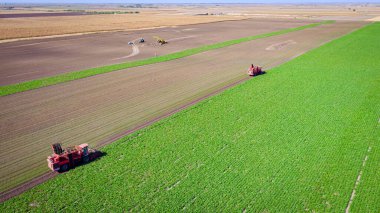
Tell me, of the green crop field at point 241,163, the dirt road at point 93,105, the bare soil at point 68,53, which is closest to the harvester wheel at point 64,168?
the green crop field at point 241,163

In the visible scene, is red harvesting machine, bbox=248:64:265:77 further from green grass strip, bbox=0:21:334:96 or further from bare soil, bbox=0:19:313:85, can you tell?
bare soil, bbox=0:19:313:85

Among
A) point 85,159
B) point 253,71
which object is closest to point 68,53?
point 253,71

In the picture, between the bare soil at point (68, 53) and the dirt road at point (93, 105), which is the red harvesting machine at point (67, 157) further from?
the bare soil at point (68, 53)

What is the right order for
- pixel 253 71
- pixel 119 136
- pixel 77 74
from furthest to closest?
pixel 77 74, pixel 253 71, pixel 119 136

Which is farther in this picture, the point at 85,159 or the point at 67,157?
Result: the point at 85,159

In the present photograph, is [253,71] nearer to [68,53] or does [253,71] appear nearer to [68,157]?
[68,157]

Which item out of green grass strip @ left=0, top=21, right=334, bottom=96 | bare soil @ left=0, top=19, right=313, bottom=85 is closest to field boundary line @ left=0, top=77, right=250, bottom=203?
green grass strip @ left=0, top=21, right=334, bottom=96
